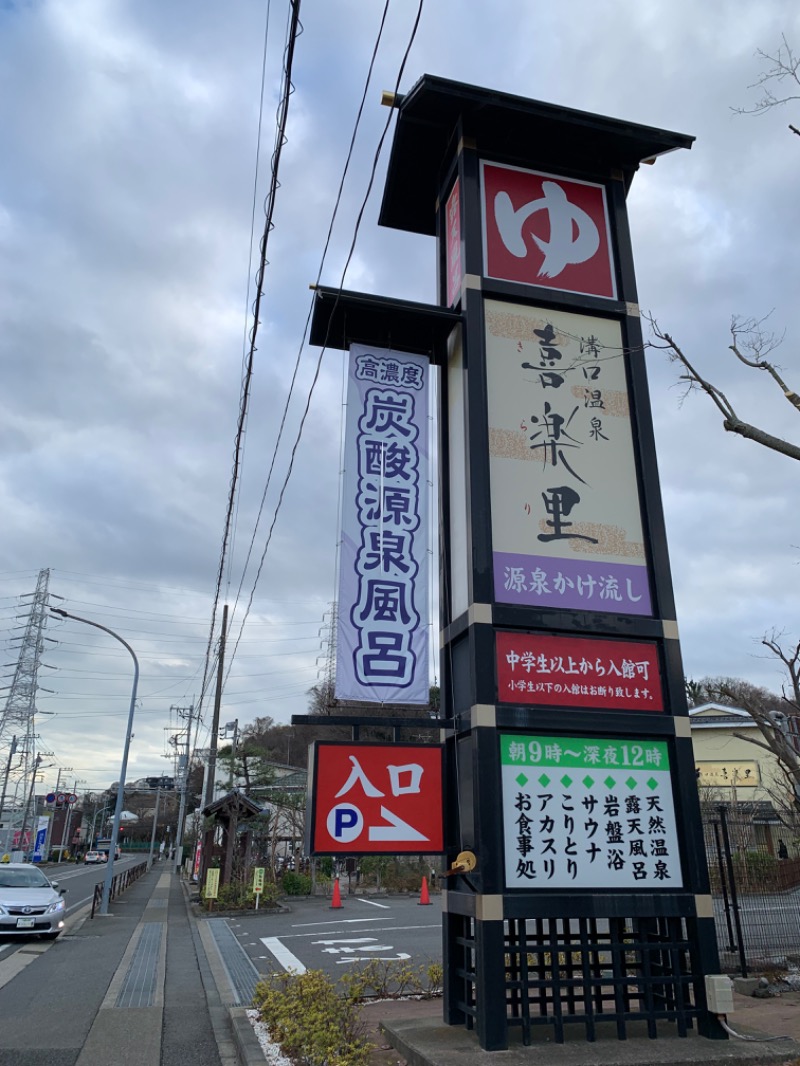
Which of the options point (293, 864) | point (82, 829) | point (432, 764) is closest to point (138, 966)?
point (432, 764)

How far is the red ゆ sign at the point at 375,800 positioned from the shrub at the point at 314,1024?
1393 mm

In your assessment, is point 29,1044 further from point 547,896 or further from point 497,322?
point 497,322

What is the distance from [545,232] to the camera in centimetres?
884

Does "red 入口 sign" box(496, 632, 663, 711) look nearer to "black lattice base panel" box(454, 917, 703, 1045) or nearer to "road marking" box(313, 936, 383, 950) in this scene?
"black lattice base panel" box(454, 917, 703, 1045)

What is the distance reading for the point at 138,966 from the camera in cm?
1240

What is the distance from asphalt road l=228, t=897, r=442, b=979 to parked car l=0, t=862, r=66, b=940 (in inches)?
146

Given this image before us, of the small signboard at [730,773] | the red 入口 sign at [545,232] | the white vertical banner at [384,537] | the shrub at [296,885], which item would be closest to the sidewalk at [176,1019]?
the white vertical banner at [384,537]

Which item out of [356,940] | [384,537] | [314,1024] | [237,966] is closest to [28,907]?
[237,966]

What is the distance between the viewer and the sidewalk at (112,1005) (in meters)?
7.30

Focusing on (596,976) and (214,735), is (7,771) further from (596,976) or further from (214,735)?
(596,976)

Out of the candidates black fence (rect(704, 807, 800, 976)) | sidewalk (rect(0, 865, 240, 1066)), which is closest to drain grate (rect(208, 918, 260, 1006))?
sidewalk (rect(0, 865, 240, 1066))

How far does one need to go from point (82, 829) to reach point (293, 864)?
246 feet

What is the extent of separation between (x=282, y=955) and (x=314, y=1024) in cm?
797

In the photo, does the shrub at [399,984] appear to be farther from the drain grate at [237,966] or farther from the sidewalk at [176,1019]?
the drain grate at [237,966]
